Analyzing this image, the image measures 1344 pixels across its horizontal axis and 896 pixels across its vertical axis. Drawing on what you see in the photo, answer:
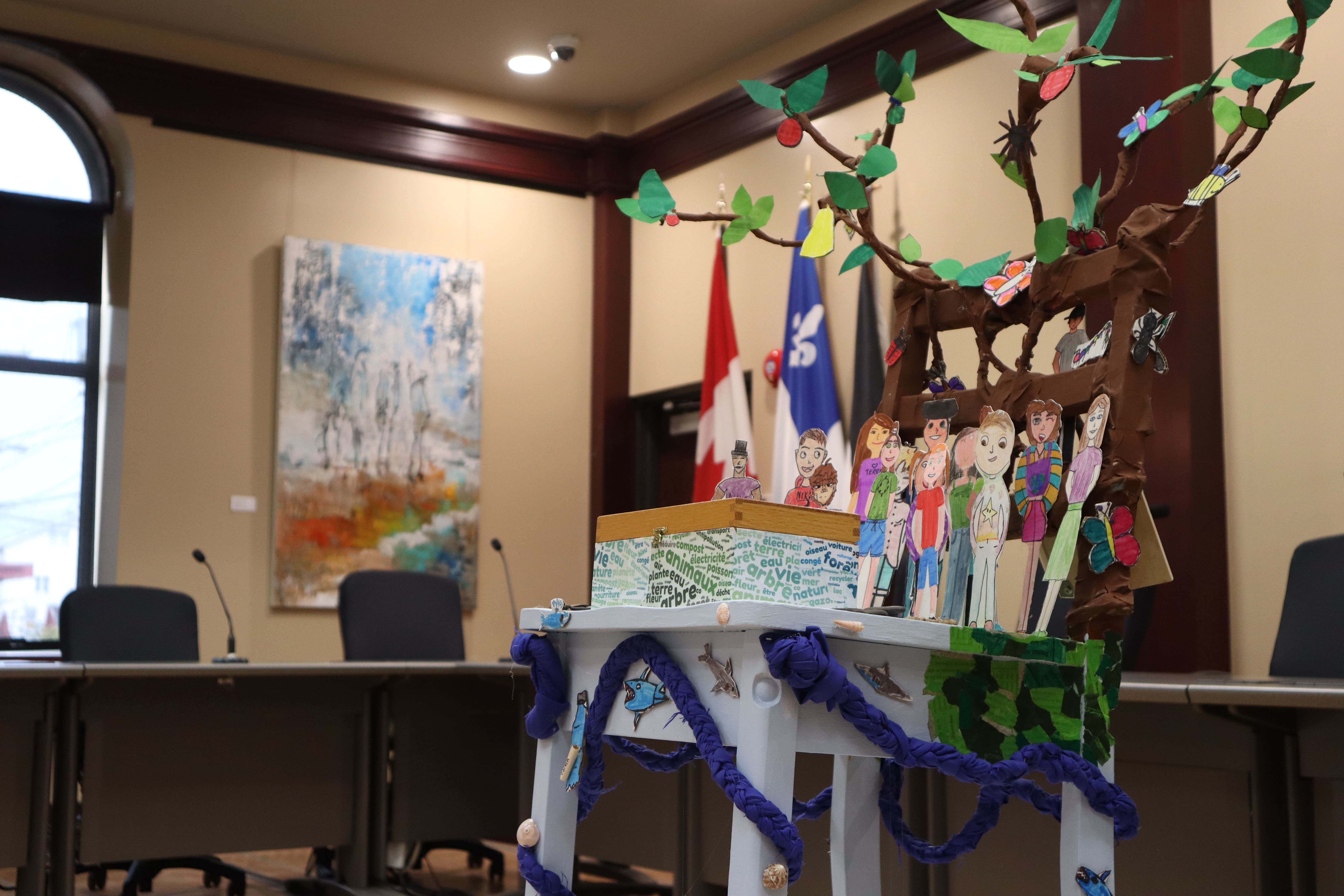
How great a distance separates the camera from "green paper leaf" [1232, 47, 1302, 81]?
1345 millimetres

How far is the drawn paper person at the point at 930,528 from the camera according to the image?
4.51 feet

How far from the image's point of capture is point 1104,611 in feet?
4.42

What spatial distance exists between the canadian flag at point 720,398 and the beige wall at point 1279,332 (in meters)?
Result: 2.06

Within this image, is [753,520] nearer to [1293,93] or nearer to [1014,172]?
[1014,172]

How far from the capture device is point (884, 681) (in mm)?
1239

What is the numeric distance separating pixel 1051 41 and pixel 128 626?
339 centimetres

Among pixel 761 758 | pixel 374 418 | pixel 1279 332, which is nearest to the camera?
pixel 761 758

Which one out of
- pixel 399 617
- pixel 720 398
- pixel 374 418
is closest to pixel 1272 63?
pixel 399 617

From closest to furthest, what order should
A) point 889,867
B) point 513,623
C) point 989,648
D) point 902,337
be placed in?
point 989,648
point 902,337
point 889,867
point 513,623

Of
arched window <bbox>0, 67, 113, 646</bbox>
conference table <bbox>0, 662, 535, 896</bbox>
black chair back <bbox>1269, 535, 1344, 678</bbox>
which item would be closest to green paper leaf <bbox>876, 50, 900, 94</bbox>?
black chair back <bbox>1269, 535, 1344, 678</bbox>

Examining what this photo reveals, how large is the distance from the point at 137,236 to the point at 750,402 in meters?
2.68

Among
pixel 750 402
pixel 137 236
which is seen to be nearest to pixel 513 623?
pixel 750 402

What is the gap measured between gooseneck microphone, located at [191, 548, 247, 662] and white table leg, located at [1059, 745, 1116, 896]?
2.90m

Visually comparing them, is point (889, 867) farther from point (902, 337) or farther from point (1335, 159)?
point (1335, 159)
